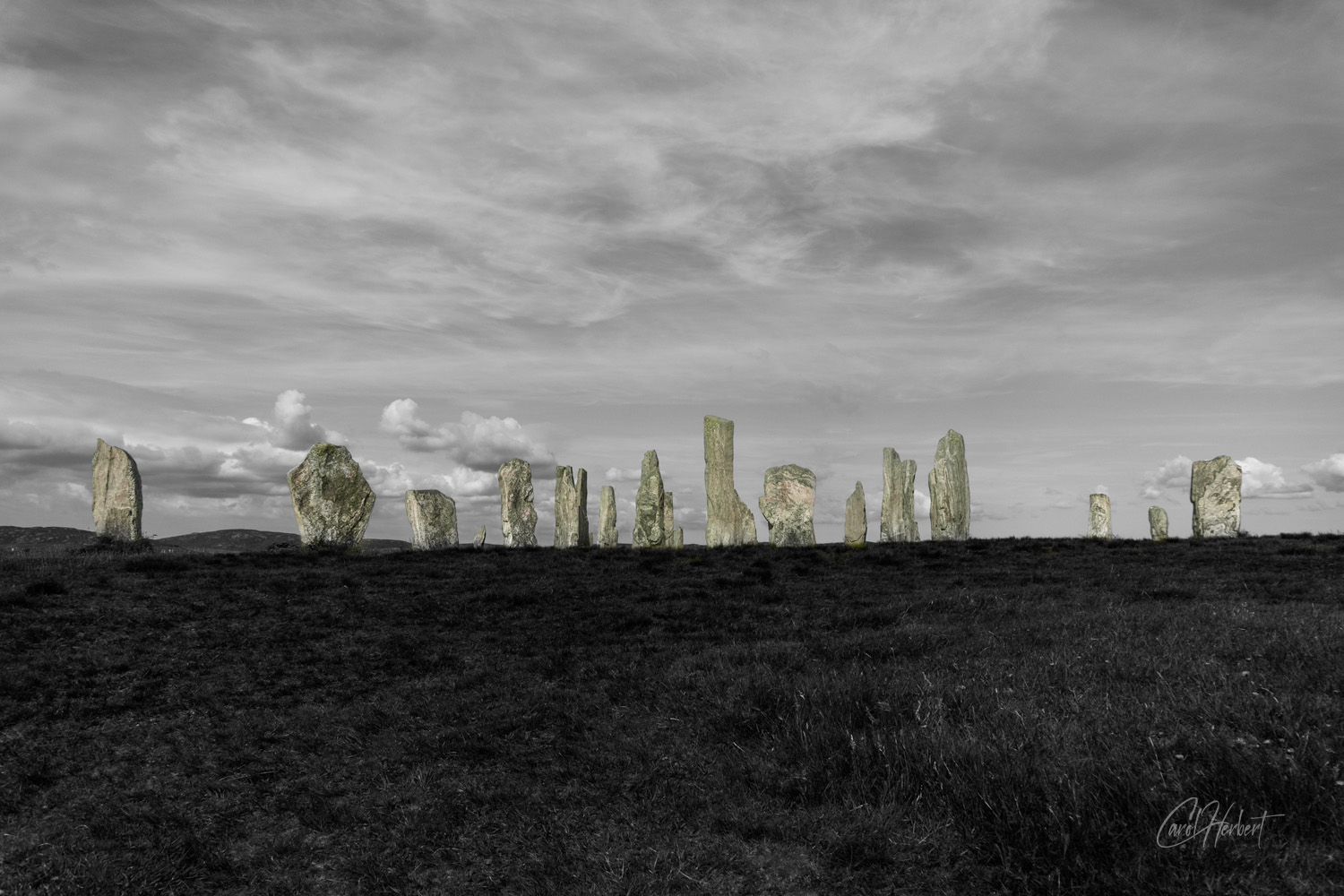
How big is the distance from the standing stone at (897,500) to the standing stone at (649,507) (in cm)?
1289

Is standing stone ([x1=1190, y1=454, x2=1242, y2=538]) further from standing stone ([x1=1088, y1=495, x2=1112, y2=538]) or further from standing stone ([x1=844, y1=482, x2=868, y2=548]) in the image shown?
standing stone ([x1=844, y1=482, x2=868, y2=548])

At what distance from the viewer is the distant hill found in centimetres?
2819

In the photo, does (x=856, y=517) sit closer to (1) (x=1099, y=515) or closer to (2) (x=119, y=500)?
(1) (x=1099, y=515)

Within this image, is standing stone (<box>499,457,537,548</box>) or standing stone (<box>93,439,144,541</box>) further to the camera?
standing stone (<box>499,457,537,548</box>)

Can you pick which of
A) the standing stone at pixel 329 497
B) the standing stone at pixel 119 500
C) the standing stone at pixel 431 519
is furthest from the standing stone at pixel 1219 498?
the standing stone at pixel 119 500

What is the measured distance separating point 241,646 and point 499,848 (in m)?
8.20

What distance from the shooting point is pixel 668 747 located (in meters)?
7.57

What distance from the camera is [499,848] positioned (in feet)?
19.0

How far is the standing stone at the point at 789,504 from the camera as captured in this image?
134ft

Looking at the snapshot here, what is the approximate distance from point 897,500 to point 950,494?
377cm
